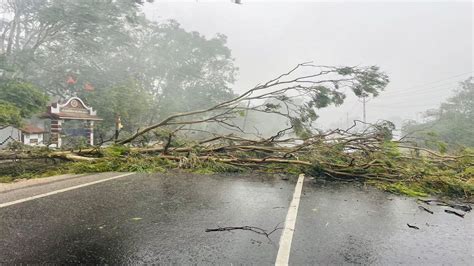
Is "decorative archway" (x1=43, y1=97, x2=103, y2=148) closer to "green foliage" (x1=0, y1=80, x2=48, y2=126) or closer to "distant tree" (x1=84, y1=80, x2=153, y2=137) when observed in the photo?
"green foliage" (x1=0, y1=80, x2=48, y2=126)

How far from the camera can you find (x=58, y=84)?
22.8 m

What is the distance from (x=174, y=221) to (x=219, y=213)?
0.57 m

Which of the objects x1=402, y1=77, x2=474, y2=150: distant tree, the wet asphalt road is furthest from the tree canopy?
x1=402, y1=77, x2=474, y2=150: distant tree

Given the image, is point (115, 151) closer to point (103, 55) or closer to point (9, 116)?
point (9, 116)

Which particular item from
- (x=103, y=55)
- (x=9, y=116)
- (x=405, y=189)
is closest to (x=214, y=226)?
(x=405, y=189)

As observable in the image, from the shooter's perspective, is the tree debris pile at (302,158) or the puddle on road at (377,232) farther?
the tree debris pile at (302,158)

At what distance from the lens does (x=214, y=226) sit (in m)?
3.15

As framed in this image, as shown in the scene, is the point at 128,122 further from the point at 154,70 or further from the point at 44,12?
the point at 154,70

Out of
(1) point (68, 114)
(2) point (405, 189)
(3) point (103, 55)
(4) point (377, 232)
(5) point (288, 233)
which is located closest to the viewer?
(5) point (288, 233)

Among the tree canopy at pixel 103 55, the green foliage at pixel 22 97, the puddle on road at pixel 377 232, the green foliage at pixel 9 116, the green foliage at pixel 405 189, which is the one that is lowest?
the green foliage at pixel 405 189

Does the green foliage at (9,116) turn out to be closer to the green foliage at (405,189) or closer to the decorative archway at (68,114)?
the decorative archway at (68,114)

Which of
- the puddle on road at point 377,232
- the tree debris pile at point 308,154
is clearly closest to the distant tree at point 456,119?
the tree debris pile at point 308,154

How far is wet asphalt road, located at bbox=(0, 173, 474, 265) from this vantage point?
245 centimetres

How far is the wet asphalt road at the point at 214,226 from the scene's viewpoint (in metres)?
2.45
